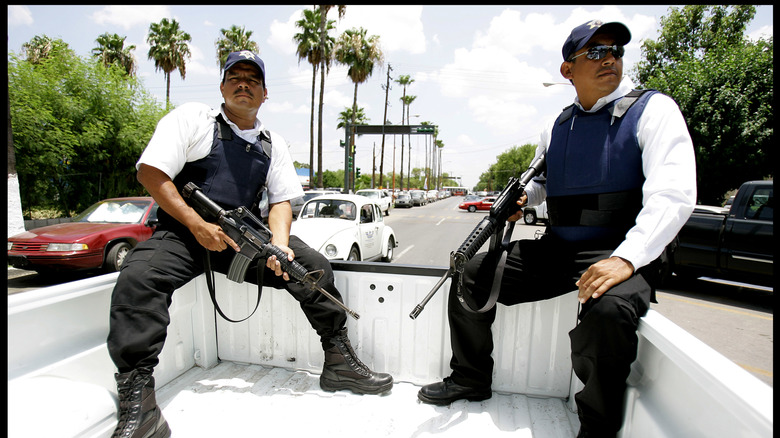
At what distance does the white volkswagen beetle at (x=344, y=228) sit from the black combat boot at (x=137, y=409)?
4.16 m

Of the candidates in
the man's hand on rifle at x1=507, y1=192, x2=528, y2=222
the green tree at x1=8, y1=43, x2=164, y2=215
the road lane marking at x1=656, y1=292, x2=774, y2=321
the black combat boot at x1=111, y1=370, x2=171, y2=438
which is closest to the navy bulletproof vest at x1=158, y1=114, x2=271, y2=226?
the black combat boot at x1=111, y1=370, x2=171, y2=438

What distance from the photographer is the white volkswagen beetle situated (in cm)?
627

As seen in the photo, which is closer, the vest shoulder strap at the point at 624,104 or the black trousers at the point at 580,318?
the black trousers at the point at 580,318

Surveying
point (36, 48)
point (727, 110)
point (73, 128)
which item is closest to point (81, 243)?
point (73, 128)

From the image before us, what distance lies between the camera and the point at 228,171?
2.40m

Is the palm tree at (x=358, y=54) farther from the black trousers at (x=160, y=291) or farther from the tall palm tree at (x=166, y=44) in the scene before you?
the black trousers at (x=160, y=291)

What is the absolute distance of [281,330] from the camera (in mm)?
2613

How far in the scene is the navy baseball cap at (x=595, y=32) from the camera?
1941 millimetres

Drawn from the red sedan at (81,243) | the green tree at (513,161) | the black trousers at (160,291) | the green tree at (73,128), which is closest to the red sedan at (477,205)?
the green tree at (73,128)

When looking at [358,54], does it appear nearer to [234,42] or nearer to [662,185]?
[234,42]

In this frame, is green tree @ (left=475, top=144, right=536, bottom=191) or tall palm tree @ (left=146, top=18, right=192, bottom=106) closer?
tall palm tree @ (left=146, top=18, right=192, bottom=106)

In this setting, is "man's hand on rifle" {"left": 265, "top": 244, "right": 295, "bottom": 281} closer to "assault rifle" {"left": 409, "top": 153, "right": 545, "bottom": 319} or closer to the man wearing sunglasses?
"assault rifle" {"left": 409, "top": 153, "right": 545, "bottom": 319}

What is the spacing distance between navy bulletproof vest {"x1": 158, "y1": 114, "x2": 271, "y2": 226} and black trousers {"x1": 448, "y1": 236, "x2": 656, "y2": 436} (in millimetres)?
1371

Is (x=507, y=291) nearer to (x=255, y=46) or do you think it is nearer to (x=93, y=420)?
(x=93, y=420)
